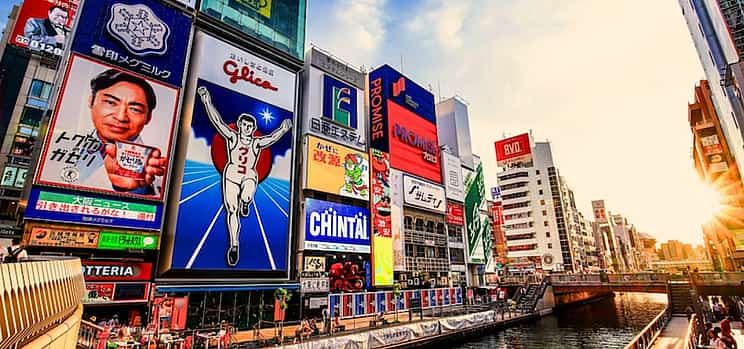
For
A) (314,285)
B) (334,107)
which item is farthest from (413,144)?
(314,285)

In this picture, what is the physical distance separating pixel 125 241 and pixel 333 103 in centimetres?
2470

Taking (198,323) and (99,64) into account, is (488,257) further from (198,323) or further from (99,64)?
(99,64)

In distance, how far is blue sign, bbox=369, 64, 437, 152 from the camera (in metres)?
47.0

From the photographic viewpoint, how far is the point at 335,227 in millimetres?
36062

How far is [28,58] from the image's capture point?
36500 millimetres

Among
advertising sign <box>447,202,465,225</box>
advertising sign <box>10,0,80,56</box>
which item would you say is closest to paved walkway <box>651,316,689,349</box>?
advertising sign <box>447,202,465,225</box>

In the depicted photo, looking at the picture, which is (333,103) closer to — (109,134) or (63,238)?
(109,134)

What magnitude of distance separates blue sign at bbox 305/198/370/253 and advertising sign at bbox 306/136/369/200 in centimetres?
165

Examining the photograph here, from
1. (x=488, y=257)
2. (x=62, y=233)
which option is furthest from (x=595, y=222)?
(x=62, y=233)

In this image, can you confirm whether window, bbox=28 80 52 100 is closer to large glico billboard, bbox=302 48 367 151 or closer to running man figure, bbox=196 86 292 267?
running man figure, bbox=196 86 292 267

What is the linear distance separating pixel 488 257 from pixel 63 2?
65345 mm

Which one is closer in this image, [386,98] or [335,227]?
[335,227]

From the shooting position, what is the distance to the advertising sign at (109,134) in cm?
2139

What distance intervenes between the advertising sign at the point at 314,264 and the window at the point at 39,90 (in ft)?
106
